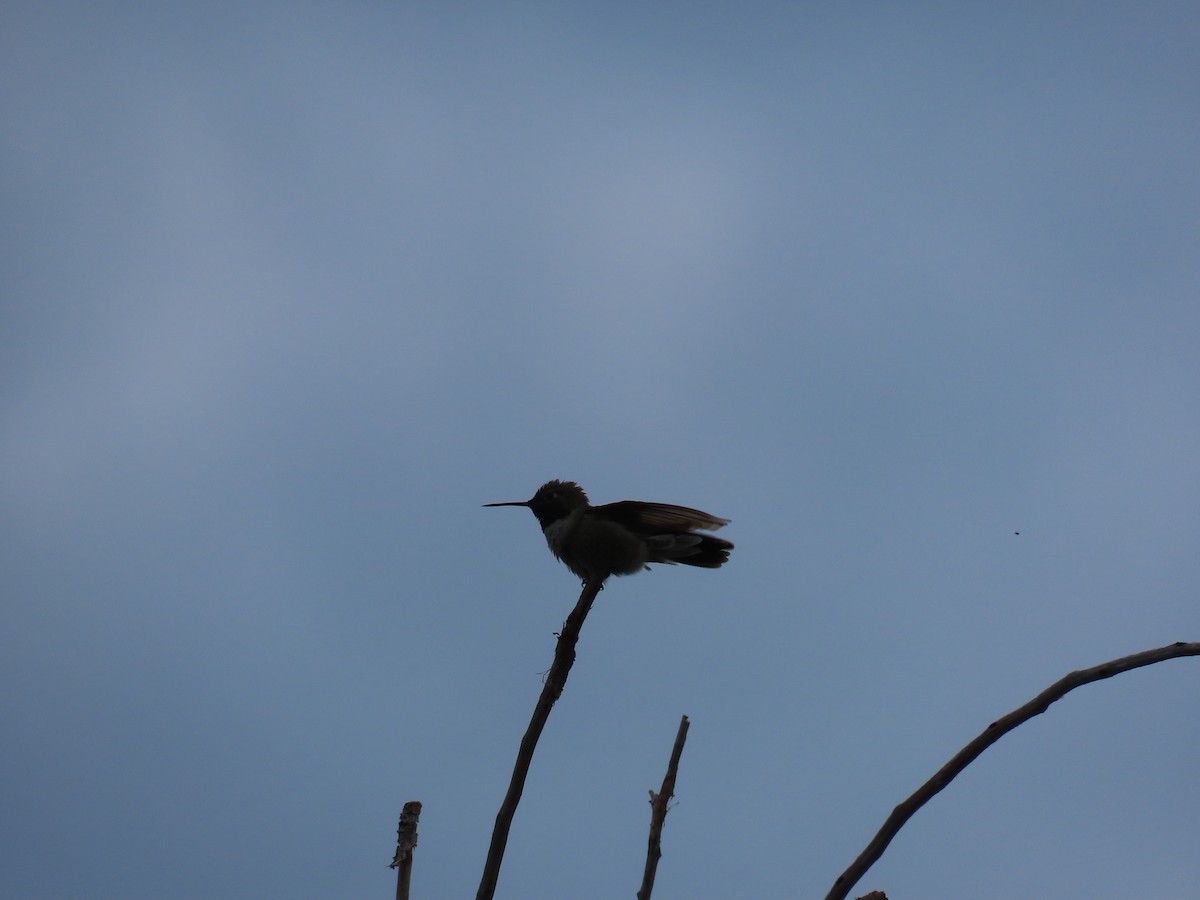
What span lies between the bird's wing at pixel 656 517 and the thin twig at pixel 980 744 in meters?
3.80

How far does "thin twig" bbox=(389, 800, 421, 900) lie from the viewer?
11.9ft

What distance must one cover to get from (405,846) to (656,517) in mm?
3731

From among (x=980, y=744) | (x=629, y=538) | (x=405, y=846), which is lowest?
(x=405, y=846)

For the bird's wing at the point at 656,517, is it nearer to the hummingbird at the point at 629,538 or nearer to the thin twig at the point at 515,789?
the hummingbird at the point at 629,538

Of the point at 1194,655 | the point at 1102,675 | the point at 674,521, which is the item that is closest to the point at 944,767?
the point at 1102,675

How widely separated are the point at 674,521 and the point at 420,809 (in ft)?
11.8

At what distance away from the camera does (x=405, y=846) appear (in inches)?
146

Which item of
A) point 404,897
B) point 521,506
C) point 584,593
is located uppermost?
point 521,506

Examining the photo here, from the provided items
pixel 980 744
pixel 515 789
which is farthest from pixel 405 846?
pixel 980 744

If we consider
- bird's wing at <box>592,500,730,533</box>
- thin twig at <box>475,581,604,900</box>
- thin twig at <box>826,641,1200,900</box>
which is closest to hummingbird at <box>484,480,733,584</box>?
bird's wing at <box>592,500,730,533</box>

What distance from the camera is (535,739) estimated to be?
143 inches

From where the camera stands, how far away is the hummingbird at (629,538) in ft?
23.0

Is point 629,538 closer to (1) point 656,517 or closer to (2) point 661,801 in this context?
(1) point 656,517

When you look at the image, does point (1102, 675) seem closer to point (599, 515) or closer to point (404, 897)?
point (404, 897)
